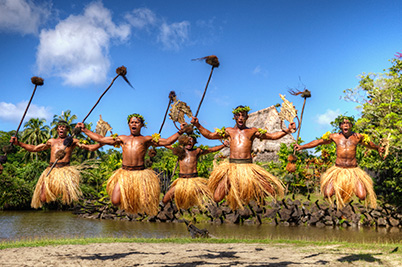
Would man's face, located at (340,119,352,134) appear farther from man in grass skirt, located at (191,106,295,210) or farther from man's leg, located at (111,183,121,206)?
man's leg, located at (111,183,121,206)

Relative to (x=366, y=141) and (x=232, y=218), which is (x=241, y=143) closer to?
(x=366, y=141)

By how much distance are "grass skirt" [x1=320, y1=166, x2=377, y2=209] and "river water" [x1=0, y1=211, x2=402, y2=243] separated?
540cm

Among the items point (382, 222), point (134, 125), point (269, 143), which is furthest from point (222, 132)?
point (269, 143)

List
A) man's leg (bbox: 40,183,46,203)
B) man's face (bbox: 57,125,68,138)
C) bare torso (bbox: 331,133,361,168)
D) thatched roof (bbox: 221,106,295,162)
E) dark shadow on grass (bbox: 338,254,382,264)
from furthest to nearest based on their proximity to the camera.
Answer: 1. thatched roof (bbox: 221,106,295,162)
2. dark shadow on grass (bbox: 338,254,382,264)
3. man's face (bbox: 57,125,68,138)
4. man's leg (bbox: 40,183,46,203)
5. bare torso (bbox: 331,133,361,168)

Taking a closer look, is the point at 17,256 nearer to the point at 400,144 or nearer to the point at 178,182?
the point at 178,182

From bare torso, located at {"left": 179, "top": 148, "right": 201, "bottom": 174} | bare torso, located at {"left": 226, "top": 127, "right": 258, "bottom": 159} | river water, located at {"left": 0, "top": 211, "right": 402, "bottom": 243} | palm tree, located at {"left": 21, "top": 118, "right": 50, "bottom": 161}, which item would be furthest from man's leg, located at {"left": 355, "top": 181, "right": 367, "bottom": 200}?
palm tree, located at {"left": 21, "top": 118, "right": 50, "bottom": 161}

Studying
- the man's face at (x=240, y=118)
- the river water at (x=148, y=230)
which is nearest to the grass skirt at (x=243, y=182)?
the man's face at (x=240, y=118)

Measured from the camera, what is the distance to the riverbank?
6983 millimetres

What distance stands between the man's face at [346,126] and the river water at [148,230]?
18.9ft

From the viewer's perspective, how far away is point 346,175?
5270mm

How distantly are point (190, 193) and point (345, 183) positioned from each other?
217 centimetres

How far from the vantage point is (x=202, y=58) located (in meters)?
4.76

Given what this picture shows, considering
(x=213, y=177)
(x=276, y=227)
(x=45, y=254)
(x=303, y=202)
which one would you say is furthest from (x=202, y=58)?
(x=303, y=202)

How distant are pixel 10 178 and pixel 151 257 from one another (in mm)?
11020
